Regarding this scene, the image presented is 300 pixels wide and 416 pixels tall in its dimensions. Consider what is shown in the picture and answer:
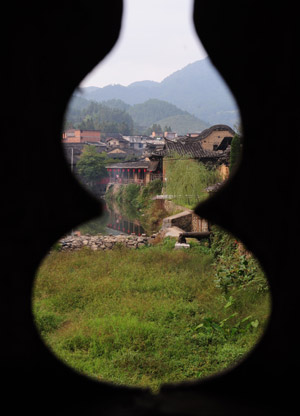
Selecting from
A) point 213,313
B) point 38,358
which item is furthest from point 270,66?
point 213,313

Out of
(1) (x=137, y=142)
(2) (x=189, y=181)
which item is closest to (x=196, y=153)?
(2) (x=189, y=181)

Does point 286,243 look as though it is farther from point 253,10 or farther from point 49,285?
point 49,285

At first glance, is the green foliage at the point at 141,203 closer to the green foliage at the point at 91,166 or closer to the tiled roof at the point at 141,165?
the tiled roof at the point at 141,165

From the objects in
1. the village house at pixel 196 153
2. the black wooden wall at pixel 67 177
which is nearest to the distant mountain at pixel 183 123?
the village house at pixel 196 153

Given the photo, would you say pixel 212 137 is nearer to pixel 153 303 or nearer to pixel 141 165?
pixel 141 165

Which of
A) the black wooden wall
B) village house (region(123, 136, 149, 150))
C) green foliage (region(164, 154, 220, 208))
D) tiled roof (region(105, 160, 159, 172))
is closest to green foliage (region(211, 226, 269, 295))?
the black wooden wall

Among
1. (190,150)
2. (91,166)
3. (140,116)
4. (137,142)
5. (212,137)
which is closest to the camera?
(190,150)
